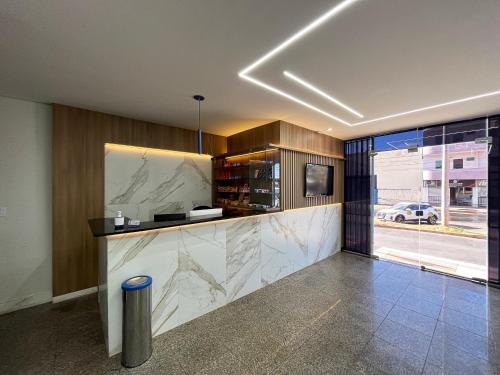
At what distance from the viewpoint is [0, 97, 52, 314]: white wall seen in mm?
3076

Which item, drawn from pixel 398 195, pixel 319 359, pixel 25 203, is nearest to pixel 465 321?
pixel 319 359

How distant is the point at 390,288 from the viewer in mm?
3633

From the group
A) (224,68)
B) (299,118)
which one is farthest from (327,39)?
(299,118)

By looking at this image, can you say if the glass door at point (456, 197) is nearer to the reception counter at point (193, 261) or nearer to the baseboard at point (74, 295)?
the reception counter at point (193, 261)

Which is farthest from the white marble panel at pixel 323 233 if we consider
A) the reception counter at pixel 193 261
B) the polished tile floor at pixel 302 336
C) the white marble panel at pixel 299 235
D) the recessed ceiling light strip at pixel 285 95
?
the recessed ceiling light strip at pixel 285 95

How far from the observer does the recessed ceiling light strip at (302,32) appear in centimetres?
152

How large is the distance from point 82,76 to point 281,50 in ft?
7.66

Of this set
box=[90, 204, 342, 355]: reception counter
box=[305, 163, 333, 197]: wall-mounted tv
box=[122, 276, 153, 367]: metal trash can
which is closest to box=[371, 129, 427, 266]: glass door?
box=[305, 163, 333, 197]: wall-mounted tv

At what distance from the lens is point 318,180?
4.89 metres

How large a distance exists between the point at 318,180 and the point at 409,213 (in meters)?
2.22

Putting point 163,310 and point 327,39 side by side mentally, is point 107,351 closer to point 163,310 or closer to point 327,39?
point 163,310

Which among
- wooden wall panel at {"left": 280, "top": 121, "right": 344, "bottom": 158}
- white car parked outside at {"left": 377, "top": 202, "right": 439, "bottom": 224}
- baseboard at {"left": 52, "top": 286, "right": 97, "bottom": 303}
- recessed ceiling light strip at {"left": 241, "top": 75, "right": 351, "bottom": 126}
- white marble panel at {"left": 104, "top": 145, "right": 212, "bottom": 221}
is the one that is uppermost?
recessed ceiling light strip at {"left": 241, "top": 75, "right": 351, "bottom": 126}

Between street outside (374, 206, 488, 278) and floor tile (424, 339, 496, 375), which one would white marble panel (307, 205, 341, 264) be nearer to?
street outside (374, 206, 488, 278)

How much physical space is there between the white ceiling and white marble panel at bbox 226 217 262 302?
1.97 metres
